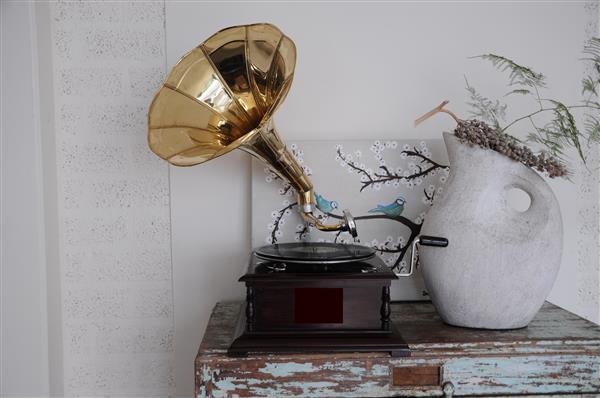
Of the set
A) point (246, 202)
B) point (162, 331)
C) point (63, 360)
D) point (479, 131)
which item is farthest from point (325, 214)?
point (63, 360)

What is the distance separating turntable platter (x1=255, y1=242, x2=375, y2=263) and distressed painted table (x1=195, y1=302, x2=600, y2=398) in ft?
0.75

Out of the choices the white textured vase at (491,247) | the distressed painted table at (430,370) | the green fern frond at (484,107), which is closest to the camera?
the distressed painted table at (430,370)

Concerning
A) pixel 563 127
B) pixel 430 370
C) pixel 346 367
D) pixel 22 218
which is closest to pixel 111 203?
pixel 22 218

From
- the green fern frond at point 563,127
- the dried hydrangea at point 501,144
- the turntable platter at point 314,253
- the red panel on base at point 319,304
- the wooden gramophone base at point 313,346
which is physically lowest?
the wooden gramophone base at point 313,346

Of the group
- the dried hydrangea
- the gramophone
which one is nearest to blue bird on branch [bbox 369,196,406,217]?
the gramophone

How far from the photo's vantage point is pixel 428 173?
1766 millimetres

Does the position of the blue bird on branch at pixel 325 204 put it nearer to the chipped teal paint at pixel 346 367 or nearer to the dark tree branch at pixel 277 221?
the dark tree branch at pixel 277 221

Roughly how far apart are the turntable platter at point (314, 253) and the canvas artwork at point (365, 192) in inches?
5.9

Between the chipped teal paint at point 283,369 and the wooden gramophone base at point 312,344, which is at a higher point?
the wooden gramophone base at point 312,344

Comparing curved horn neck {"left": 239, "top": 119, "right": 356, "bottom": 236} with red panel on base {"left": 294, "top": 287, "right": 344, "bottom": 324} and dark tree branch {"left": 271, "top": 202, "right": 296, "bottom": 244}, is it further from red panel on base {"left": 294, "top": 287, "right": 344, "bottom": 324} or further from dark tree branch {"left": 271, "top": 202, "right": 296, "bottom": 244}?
red panel on base {"left": 294, "top": 287, "right": 344, "bottom": 324}

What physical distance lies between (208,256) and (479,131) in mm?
911

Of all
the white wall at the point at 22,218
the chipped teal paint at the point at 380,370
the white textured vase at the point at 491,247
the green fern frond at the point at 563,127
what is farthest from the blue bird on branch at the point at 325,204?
the white wall at the point at 22,218

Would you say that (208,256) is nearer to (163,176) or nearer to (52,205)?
(163,176)

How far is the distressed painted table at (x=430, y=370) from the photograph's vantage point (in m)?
1.33
